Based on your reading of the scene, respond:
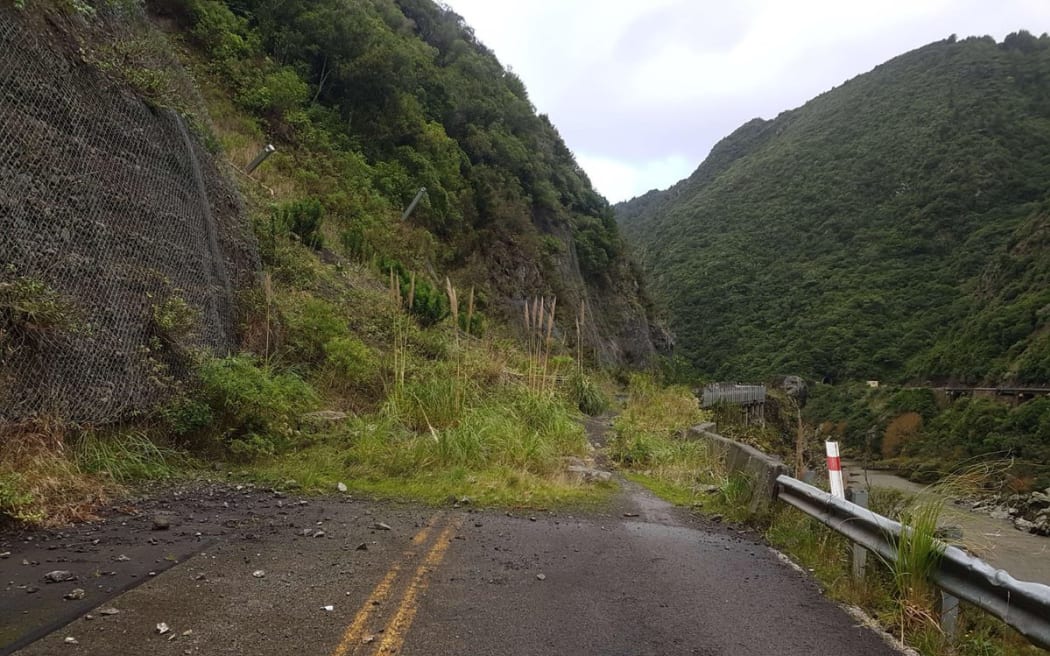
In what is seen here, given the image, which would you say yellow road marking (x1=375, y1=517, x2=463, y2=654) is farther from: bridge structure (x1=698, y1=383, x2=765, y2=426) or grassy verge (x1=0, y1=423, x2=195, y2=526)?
bridge structure (x1=698, y1=383, x2=765, y2=426)

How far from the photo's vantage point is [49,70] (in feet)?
25.0

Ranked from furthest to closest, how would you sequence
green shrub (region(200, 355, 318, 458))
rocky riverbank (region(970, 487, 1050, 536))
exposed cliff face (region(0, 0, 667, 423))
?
rocky riverbank (region(970, 487, 1050, 536))
green shrub (region(200, 355, 318, 458))
exposed cliff face (region(0, 0, 667, 423))

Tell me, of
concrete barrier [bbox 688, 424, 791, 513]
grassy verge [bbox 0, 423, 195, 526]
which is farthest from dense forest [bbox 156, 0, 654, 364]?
grassy verge [bbox 0, 423, 195, 526]

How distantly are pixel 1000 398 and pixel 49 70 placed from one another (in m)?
59.6

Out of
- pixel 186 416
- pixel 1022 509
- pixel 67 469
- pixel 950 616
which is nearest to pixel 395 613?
pixel 950 616

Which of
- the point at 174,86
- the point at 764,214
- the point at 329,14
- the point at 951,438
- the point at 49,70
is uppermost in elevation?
the point at 764,214

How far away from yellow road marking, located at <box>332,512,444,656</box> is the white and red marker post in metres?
3.60

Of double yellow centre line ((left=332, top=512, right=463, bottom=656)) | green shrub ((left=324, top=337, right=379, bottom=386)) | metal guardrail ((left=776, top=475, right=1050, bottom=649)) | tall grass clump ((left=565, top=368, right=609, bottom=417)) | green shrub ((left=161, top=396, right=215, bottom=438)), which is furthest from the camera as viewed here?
tall grass clump ((left=565, top=368, right=609, bottom=417))

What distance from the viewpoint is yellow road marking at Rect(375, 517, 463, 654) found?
138 inches

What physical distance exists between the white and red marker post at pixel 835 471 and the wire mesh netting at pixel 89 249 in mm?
7161

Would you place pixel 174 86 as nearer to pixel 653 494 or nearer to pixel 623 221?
pixel 653 494

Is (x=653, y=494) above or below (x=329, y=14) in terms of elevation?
below

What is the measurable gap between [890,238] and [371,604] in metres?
94.3

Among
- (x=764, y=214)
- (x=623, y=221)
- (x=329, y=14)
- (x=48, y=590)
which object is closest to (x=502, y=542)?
(x=48, y=590)
